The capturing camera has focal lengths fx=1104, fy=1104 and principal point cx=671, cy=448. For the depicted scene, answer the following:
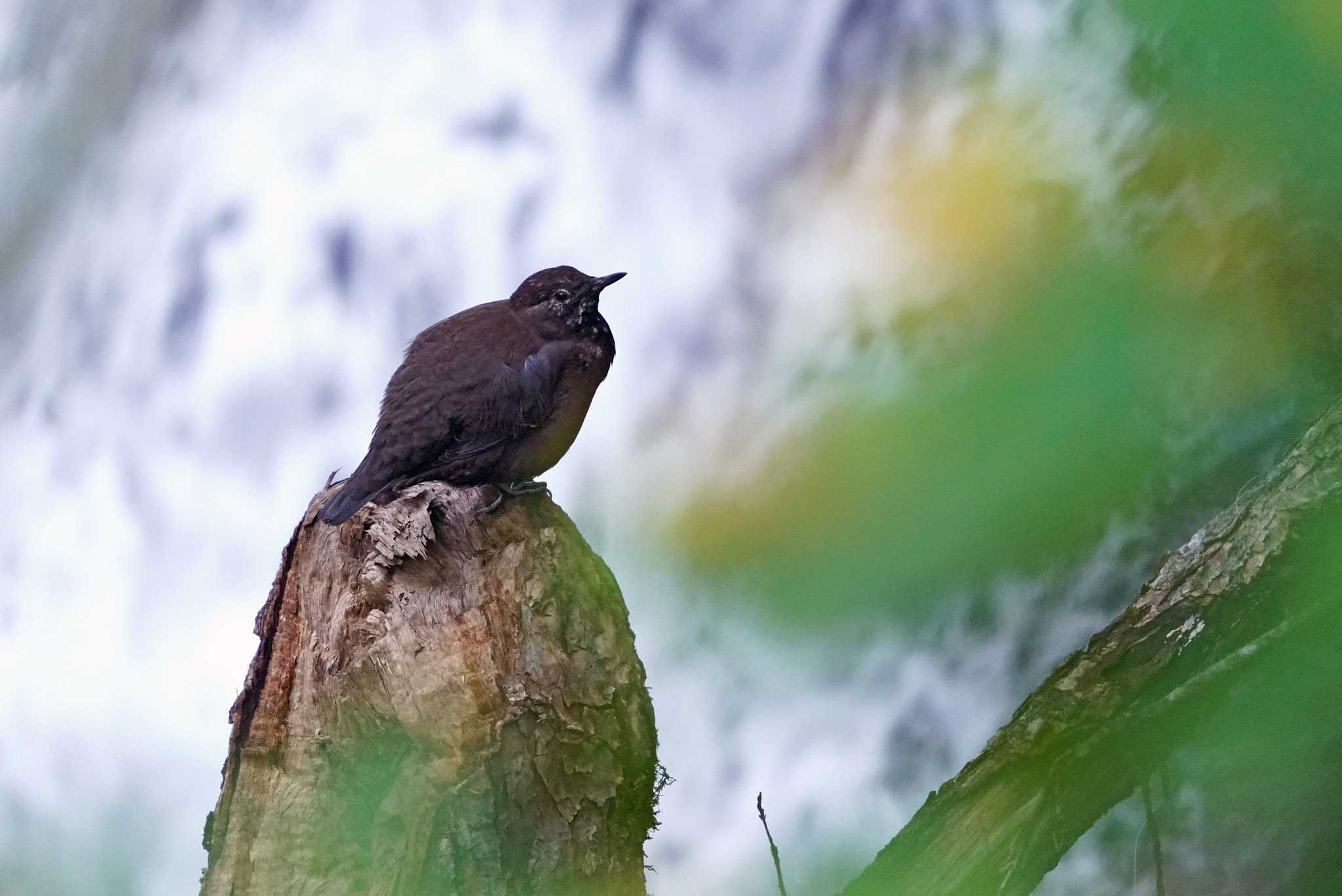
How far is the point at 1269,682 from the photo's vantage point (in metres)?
0.57

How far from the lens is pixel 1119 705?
1117mm

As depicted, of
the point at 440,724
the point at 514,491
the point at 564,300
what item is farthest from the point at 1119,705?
the point at 564,300

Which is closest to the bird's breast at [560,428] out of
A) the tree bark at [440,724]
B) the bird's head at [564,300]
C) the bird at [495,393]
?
the bird at [495,393]

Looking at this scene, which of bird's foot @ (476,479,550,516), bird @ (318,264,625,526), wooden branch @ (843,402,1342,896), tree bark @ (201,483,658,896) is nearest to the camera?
wooden branch @ (843,402,1342,896)

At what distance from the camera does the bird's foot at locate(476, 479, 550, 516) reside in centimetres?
235

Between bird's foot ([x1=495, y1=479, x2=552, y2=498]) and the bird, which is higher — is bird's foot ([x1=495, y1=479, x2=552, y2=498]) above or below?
below

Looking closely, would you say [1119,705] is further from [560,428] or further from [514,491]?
[560,428]

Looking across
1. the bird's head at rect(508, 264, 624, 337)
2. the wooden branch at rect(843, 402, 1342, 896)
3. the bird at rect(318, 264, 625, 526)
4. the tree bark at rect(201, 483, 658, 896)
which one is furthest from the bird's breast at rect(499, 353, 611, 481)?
the wooden branch at rect(843, 402, 1342, 896)

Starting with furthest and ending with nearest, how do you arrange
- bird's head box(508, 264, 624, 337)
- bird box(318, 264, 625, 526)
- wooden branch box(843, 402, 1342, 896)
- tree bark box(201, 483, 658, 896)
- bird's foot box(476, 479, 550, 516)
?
bird's head box(508, 264, 624, 337) → bird box(318, 264, 625, 526) → bird's foot box(476, 479, 550, 516) → tree bark box(201, 483, 658, 896) → wooden branch box(843, 402, 1342, 896)

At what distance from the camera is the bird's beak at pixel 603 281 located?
3.00 meters

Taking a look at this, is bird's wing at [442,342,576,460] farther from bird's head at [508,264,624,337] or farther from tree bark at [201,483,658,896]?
tree bark at [201,483,658,896]

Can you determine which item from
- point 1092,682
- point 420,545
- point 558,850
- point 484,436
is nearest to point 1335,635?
point 1092,682

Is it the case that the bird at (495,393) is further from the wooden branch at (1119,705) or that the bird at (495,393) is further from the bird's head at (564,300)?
the wooden branch at (1119,705)

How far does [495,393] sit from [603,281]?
0.48m
